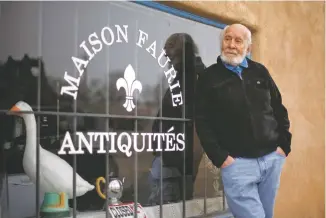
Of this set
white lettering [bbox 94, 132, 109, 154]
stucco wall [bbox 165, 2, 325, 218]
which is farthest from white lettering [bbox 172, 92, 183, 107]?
stucco wall [bbox 165, 2, 325, 218]

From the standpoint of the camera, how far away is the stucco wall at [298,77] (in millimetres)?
3455

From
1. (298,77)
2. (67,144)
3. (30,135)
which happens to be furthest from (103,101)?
(298,77)

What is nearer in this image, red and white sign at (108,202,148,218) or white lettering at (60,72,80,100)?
white lettering at (60,72,80,100)

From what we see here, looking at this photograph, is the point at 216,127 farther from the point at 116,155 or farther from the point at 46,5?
the point at 46,5

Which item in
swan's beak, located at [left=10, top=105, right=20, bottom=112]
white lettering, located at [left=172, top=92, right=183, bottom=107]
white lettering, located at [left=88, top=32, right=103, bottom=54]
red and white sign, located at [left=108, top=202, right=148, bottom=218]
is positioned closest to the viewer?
swan's beak, located at [left=10, top=105, right=20, bottom=112]

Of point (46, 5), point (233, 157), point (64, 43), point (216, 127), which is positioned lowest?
point (233, 157)

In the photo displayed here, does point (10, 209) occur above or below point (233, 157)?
below

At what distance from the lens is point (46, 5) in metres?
2.09

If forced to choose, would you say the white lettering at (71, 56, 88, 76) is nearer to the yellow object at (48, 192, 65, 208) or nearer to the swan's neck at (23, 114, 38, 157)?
the swan's neck at (23, 114, 38, 157)

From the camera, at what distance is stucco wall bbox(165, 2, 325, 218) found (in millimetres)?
3455

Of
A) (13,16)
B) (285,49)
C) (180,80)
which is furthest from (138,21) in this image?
(285,49)

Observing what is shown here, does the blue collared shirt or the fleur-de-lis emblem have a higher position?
the blue collared shirt

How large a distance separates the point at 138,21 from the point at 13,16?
76 centimetres

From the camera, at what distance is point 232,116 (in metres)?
2.59
